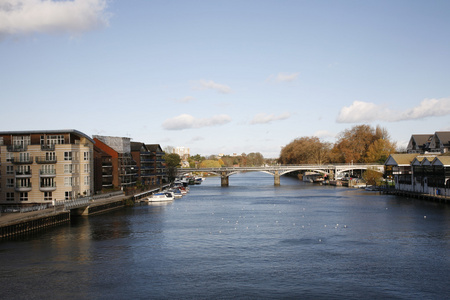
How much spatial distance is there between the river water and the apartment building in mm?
9706

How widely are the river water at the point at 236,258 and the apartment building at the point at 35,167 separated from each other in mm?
9706

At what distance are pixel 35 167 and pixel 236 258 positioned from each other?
4385cm

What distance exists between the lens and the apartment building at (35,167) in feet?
234

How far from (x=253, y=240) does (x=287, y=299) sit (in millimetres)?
19778

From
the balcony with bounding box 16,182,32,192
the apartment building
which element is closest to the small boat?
the apartment building

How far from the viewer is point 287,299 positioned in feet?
99.9

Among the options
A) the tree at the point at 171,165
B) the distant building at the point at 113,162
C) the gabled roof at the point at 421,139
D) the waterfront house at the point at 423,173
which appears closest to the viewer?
the waterfront house at the point at 423,173

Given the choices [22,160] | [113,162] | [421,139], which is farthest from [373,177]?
[22,160]

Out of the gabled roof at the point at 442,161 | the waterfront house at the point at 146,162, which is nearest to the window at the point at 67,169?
the waterfront house at the point at 146,162

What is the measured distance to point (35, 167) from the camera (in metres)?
71.6

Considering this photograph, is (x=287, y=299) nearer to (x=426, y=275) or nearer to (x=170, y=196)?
(x=426, y=275)

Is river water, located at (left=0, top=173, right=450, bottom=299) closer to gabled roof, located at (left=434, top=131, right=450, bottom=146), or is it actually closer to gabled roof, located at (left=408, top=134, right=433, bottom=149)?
gabled roof, located at (left=434, top=131, right=450, bottom=146)

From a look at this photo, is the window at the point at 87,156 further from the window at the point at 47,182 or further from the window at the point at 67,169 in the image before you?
the window at the point at 47,182

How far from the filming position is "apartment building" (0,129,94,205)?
234 ft
